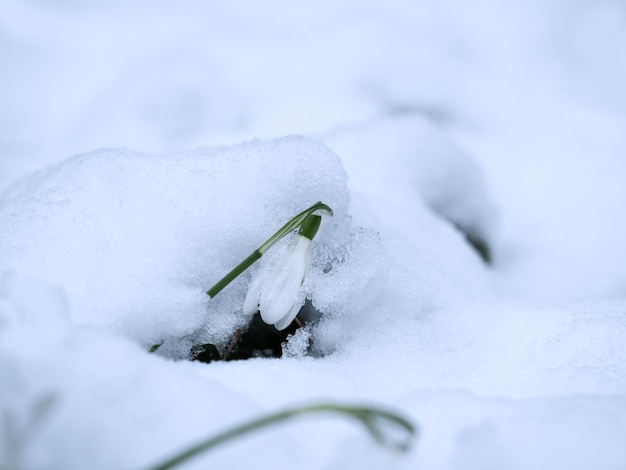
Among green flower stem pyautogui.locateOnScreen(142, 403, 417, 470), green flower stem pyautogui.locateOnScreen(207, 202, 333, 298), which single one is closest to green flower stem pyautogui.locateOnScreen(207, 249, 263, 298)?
green flower stem pyautogui.locateOnScreen(207, 202, 333, 298)

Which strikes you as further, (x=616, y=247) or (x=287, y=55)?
(x=287, y=55)

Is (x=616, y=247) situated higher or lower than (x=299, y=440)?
higher

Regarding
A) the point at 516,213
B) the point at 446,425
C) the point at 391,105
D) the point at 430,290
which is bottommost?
the point at 446,425

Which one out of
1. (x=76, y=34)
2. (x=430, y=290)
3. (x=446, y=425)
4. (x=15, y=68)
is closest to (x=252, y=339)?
(x=430, y=290)

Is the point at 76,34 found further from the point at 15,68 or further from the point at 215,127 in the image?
the point at 215,127

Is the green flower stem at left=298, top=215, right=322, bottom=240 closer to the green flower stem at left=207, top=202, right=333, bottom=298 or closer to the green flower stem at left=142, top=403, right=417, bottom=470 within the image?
the green flower stem at left=207, top=202, right=333, bottom=298

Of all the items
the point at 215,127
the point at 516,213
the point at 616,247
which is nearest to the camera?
the point at 616,247
